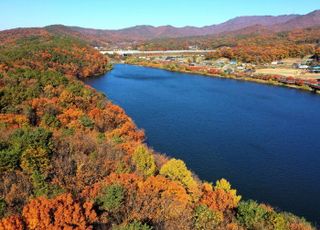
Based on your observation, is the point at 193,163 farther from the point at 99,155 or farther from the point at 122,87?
the point at 122,87

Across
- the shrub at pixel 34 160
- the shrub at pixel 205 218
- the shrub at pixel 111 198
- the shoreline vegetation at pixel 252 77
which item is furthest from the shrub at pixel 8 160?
the shoreline vegetation at pixel 252 77

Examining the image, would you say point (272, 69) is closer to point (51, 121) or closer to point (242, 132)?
point (242, 132)

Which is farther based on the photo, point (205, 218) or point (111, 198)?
point (205, 218)

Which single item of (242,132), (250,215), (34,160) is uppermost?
(34,160)

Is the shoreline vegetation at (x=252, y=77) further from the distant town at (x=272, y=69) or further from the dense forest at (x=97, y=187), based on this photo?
the dense forest at (x=97, y=187)

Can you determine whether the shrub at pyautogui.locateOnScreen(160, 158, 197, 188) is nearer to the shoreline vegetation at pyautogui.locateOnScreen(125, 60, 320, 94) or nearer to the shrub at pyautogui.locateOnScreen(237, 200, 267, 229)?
the shrub at pyautogui.locateOnScreen(237, 200, 267, 229)

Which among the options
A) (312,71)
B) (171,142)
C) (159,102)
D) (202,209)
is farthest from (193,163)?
(312,71)

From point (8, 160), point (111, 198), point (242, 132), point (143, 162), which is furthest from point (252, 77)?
point (111, 198)

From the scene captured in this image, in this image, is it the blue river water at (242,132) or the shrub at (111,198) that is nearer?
the shrub at (111,198)
